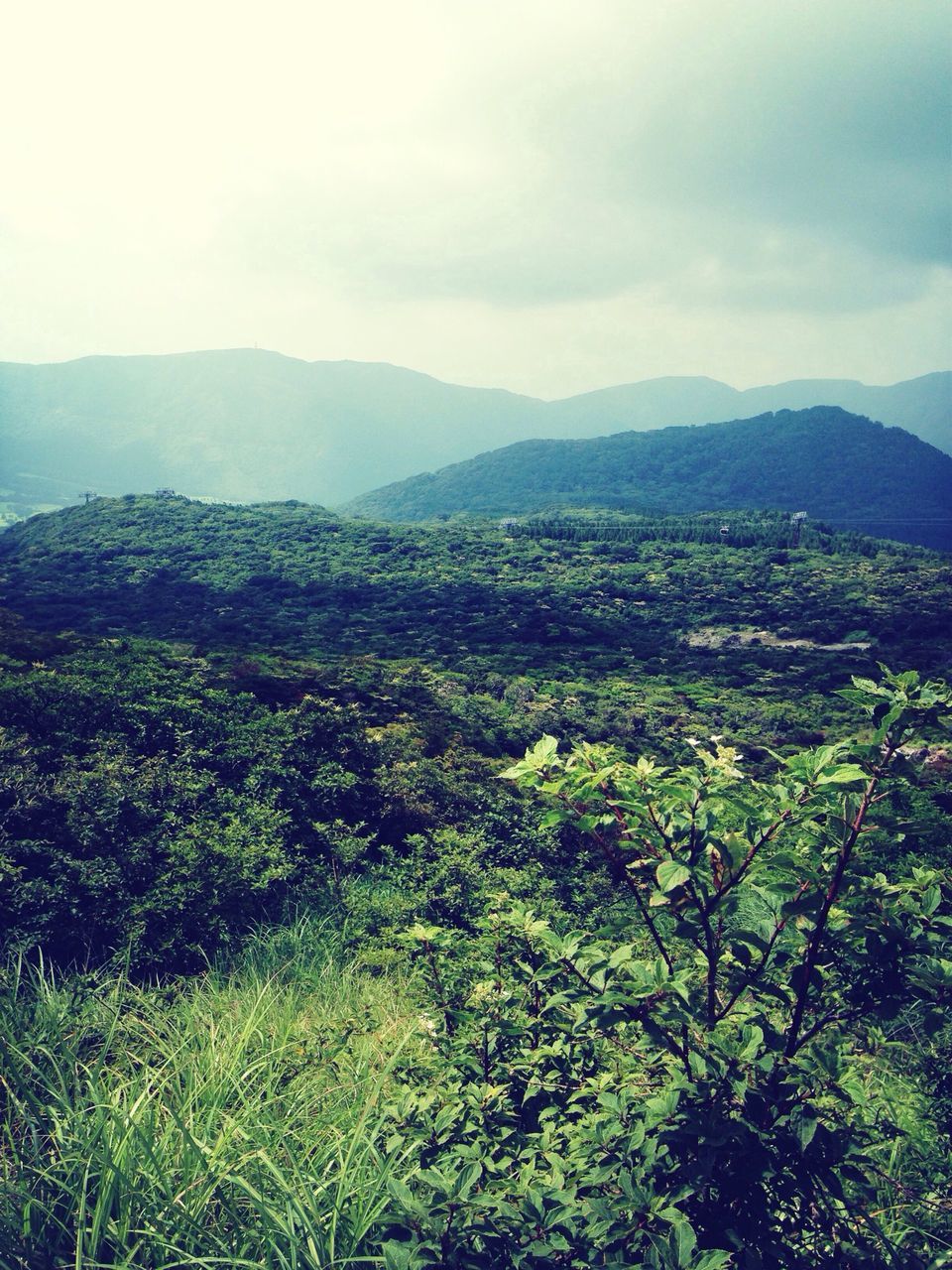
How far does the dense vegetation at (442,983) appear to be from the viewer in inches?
65.4

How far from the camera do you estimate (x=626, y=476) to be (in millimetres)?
134375

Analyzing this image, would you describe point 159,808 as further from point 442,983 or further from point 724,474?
point 724,474

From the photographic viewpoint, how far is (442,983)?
3.38m

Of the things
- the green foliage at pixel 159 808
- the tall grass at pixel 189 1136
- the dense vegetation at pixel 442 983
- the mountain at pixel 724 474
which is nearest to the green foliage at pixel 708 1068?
the dense vegetation at pixel 442 983

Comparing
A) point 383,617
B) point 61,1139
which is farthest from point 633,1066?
point 383,617

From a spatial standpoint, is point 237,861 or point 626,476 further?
point 626,476

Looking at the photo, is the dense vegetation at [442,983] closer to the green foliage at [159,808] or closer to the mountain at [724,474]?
the green foliage at [159,808]

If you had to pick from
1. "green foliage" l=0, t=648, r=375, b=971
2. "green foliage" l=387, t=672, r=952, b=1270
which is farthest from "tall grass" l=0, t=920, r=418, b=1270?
"green foliage" l=0, t=648, r=375, b=971

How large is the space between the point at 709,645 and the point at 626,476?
10683 cm

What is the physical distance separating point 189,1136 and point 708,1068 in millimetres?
1359

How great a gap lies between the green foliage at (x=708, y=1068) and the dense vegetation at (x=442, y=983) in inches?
0.5

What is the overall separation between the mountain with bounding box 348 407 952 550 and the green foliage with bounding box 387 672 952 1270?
355ft

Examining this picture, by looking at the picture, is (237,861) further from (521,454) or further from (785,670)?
(521,454)

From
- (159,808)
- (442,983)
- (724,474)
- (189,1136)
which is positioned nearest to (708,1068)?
(189,1136)
